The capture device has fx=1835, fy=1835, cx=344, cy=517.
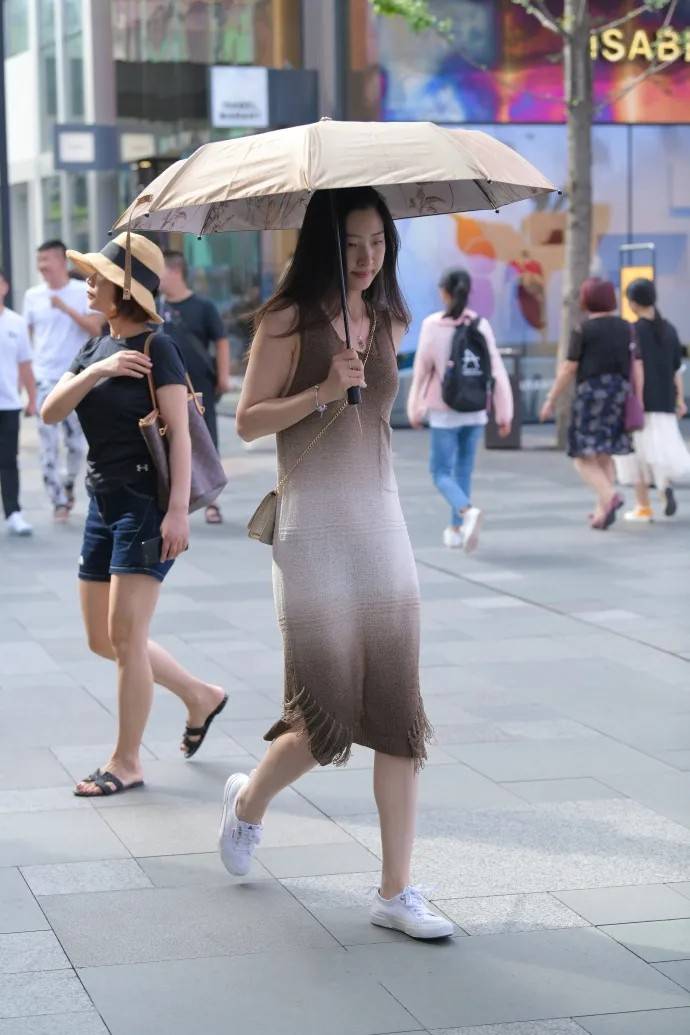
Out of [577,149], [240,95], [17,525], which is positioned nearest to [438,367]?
[17,525]

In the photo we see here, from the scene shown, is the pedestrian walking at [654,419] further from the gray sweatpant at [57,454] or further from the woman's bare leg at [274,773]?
the woman's bare leg at [274,773]

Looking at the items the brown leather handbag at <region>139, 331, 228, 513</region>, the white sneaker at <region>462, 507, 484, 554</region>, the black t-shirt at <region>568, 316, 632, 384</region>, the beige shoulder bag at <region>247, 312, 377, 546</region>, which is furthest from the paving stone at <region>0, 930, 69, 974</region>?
the black t-shirt at <region>568, 316, 632, 384</region>

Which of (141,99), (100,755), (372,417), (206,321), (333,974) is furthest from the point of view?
(141,99)

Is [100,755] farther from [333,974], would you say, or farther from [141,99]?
[141,99]

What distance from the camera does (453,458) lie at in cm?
1179

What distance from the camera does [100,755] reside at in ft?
20.9

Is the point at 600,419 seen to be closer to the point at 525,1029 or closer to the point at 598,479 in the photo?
the point at 598,479

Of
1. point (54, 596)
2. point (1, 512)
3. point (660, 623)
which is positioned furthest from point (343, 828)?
point (1, 512)

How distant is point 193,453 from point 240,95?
15.6 metres

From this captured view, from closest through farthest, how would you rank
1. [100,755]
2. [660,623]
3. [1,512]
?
1. [100,755]
2. [660,623]
3. [1,512]

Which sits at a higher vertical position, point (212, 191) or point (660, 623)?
point (212, 191)

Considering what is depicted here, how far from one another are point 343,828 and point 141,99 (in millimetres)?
19043

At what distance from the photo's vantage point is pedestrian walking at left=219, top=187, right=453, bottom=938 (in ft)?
14.8

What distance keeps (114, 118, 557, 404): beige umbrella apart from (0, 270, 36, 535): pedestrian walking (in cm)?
744
